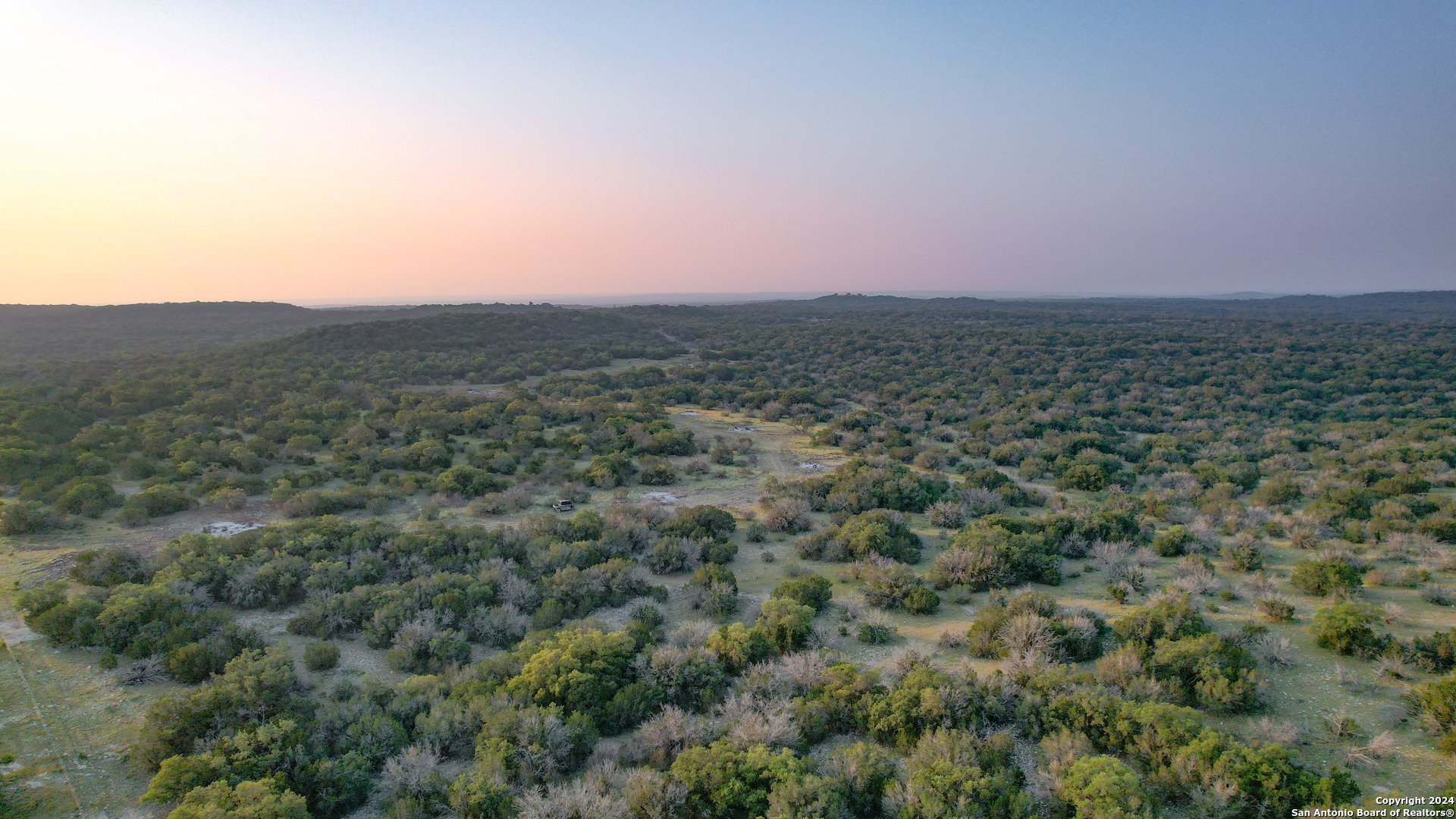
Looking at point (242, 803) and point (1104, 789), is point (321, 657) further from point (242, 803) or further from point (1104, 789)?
point (1104, 789)

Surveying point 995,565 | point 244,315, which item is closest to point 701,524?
point 995,565

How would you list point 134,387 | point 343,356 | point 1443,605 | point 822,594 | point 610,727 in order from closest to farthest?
1. point 610,727
2. point 1443,605
3. point 822,594
4. point 134,387
5. point 343,356

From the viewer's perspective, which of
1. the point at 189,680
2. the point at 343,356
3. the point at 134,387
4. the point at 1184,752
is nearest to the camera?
the point at 1184,752

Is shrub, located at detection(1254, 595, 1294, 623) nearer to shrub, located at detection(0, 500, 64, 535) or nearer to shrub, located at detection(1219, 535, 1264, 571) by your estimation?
shrub, located at detection(1219, 535, 1264, 571)

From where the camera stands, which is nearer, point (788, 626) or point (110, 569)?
point (788, 626)

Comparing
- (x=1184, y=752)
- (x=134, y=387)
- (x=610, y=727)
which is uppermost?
(x=134, y=387)

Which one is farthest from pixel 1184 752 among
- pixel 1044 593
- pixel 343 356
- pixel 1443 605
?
pixel 343 356

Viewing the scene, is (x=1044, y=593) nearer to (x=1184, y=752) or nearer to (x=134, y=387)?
(x=1184, y=752)
